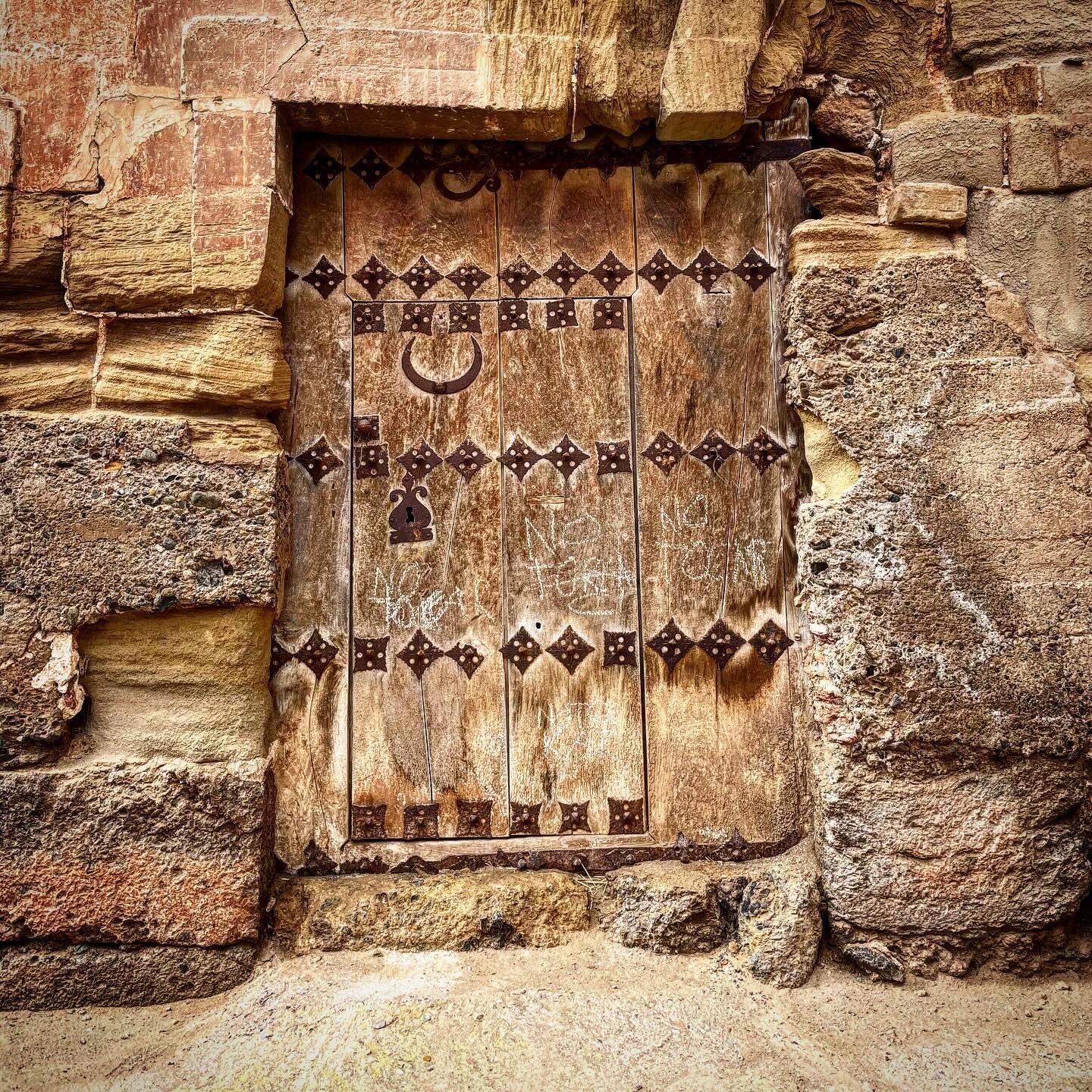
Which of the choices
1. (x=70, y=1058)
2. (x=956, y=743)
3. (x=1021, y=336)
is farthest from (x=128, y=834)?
(x=1021, y=336)

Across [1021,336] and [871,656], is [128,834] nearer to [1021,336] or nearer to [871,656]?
[871,656]

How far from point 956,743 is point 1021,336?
0.87 meters

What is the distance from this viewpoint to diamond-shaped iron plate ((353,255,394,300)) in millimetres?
1969

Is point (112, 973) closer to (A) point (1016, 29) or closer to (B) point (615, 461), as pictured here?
(B) point (615, 461)

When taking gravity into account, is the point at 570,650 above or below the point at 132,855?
above

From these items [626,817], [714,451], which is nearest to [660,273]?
[714,451]

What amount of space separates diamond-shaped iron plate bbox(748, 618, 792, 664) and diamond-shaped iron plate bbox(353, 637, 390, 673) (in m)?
0.87

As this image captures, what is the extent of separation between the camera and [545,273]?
198 centimetres

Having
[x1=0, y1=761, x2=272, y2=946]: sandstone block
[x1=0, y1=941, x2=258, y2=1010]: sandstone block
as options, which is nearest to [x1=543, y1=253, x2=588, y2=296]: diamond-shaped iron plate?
[x1=0, y1=761, x2=272, y2=946]: sandstone block

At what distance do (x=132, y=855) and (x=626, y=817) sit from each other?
107 centimetres

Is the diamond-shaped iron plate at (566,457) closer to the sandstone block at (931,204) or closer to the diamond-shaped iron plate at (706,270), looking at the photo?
the diamond-shaped iron plate at (706,270)

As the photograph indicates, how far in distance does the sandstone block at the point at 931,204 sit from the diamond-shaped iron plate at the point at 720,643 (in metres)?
0.99

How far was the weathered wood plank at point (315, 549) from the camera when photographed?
6.10 ft

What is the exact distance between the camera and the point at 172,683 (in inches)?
67.7
